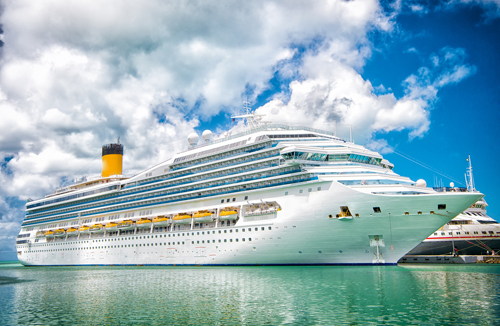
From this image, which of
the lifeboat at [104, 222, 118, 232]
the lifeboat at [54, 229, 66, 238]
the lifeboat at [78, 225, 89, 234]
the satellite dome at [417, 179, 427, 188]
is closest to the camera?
the satellite dome at [417, 179, 427, 188]

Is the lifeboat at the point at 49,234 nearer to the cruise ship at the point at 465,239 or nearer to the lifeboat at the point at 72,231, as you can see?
the lifeboat at the point at 72,231

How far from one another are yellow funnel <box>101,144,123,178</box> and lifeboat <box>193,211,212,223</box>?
3051cm

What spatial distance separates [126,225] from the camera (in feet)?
153

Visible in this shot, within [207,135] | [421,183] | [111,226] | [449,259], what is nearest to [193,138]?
[207,135]

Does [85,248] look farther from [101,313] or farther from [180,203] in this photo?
[101,313]

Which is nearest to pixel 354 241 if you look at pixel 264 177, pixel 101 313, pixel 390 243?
pixel 390 243

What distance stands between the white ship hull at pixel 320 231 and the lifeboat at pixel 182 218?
2.58 ft

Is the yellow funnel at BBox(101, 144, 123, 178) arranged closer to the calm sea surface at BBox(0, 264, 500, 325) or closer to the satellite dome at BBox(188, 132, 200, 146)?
the satellite dome at BBox(188, 132, 200, 146)

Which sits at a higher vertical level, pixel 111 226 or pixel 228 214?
pixel 228 214

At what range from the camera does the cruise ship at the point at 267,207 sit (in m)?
27.8

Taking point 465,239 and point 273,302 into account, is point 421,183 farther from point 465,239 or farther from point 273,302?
point 273,302

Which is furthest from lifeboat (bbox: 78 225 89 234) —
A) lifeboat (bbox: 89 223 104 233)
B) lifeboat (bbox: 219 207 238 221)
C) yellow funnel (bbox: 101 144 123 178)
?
lifeboat (bbox: 219 207 238 221)

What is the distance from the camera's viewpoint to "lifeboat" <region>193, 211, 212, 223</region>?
3716 centimetres

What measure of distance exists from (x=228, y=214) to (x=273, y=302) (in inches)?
748
